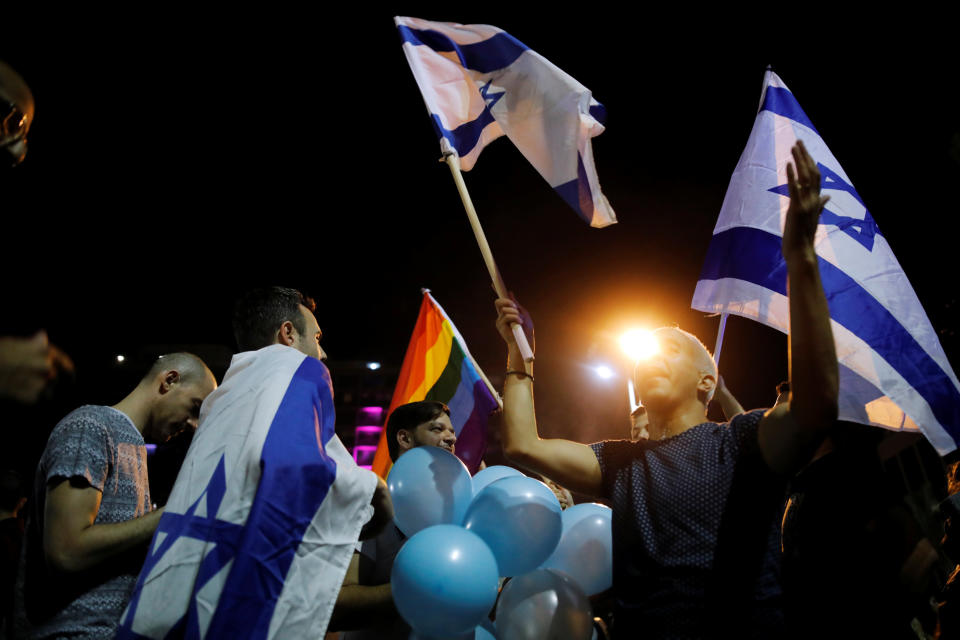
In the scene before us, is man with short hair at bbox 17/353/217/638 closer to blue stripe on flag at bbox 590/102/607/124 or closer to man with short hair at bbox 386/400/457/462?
man with short hair at bbox 386/400/457/462

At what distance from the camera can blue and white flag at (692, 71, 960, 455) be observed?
2.86 meters

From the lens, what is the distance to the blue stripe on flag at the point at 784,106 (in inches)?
152

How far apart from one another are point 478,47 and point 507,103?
0.45 meters

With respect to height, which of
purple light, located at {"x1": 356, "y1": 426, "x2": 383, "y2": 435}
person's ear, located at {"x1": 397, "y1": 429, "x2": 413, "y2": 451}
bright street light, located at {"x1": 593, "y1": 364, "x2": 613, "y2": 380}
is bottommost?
purple light, located at {"x1": 356, "y1": 426, "x2": 383, "y2": 435}

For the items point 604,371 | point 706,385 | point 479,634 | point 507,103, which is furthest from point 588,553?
point 604,371

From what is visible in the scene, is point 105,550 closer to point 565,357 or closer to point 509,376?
point 509,376

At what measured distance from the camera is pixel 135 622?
173cm

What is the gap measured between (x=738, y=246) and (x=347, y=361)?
22886mm

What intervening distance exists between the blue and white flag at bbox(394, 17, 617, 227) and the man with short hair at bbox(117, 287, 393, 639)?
72.7 inches

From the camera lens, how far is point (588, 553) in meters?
2.79

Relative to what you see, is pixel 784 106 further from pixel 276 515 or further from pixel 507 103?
pixel 276 515

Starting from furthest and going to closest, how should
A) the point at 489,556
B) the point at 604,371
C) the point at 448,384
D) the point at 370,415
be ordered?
1. the point at 370,415
2. the point at 604,371
3. the point at 448,384
4. the point at 489,556

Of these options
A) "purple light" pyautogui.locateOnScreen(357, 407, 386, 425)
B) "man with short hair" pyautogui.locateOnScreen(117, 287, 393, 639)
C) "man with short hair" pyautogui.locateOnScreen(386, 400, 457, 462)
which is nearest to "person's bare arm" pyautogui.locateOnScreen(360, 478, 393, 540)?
"man with short hair" pyautogui.locateOnScreen(117, 287, 393, 639)

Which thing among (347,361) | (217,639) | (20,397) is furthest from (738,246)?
(347,361)
